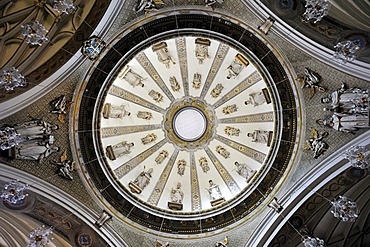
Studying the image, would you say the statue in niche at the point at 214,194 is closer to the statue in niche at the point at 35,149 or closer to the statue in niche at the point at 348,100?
the statue in niche at the point at 348,100

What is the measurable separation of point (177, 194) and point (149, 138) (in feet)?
8.29

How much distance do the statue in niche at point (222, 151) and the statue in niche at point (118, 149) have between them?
3.38 m

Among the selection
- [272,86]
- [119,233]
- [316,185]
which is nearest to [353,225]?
[316,185]

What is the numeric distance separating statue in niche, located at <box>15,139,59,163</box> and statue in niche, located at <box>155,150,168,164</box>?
507 cm

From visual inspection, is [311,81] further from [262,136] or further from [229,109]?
[229,109]

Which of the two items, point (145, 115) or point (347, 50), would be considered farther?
point (145, 115)

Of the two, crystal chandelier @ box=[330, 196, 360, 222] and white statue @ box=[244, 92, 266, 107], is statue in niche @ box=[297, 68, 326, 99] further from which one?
crystal chandelier @ box=[330, 196, 360, 222]

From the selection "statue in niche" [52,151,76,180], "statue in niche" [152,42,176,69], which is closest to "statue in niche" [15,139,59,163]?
"statue in niche" [52,151,76,180]

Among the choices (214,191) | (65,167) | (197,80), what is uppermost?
(197,80)

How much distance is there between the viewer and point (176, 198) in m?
14.1

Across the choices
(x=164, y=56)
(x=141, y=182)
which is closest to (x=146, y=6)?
(x=164, y=56)

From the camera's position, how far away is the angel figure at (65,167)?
10883 millimetres

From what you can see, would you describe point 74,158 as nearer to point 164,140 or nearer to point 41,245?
point 41,245

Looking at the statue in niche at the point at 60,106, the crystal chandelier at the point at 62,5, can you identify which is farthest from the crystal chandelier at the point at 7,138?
the crystal chandelier at the point at 62,5
